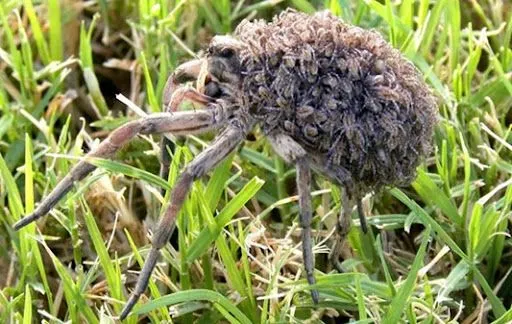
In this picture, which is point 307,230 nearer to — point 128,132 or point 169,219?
point 169,219

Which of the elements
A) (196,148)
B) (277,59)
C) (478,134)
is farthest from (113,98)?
(478,134)

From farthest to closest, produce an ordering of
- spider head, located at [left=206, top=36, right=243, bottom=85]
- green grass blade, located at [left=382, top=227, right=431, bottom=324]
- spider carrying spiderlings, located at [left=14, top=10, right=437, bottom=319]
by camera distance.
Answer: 1. spider head, located at [left=206, top=36, right=243, bottom=85]
2. spider carrying spiderlings, located at [left=14, top=10, right=437, bottom=319]
3. green grass blade, located at [left=382, top=227, right=431, bottom=324]

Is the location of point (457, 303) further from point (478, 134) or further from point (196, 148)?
point (196, 148)

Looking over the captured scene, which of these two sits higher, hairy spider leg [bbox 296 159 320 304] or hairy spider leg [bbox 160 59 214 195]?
hairy spider leg [bbox 160 59 214 195]

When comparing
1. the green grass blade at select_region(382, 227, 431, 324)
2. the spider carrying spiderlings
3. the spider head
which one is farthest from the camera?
the spider head

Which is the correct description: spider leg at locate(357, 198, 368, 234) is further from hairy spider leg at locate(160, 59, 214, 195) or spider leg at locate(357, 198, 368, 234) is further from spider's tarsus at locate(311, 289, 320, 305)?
hairy spider leg at locate(160, 59, 214, 195)

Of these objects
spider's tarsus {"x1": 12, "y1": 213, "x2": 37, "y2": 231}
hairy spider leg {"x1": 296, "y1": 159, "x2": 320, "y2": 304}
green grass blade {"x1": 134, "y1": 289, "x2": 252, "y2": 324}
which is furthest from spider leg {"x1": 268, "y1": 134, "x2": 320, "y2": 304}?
spider's tarsus {"x1": 12, "y1": 213, "x2": 37, "y2": 231}
